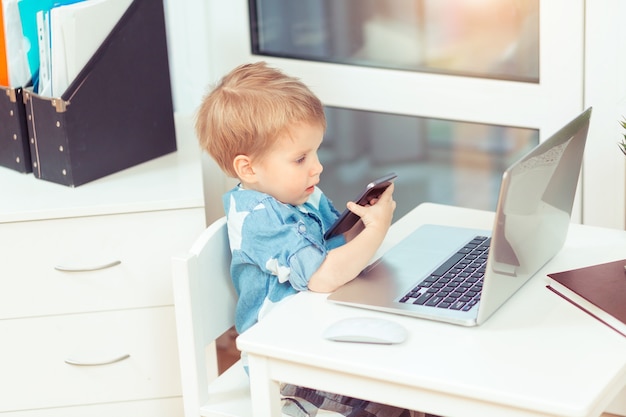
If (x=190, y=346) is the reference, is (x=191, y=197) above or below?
above

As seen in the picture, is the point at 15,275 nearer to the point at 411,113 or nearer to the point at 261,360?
the point at 261,360

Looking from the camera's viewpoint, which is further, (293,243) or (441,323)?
(293,243)

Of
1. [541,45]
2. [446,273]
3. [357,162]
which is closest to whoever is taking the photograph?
[446,273]

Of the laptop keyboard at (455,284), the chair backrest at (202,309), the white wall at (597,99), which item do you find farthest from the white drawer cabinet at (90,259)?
the white wall at (597,99)

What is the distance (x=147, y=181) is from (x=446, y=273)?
0.67 meters

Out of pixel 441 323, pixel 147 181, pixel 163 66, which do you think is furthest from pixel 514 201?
pixel 163 66

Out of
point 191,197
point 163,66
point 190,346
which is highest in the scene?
point 163,66

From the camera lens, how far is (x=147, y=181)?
1859 mm

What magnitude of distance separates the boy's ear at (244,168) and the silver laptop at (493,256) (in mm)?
228

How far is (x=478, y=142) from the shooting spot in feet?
6.77

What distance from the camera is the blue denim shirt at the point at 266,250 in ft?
4.72

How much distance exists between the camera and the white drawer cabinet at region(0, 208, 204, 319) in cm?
175

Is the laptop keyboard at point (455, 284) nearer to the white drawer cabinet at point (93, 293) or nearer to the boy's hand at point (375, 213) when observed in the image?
the boy's hand at point (375, 213)

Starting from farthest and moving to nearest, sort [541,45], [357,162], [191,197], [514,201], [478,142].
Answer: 1. [357,162]
2. [478,142]
3. [541,45]
4. [191,197]
5. [514,201]
